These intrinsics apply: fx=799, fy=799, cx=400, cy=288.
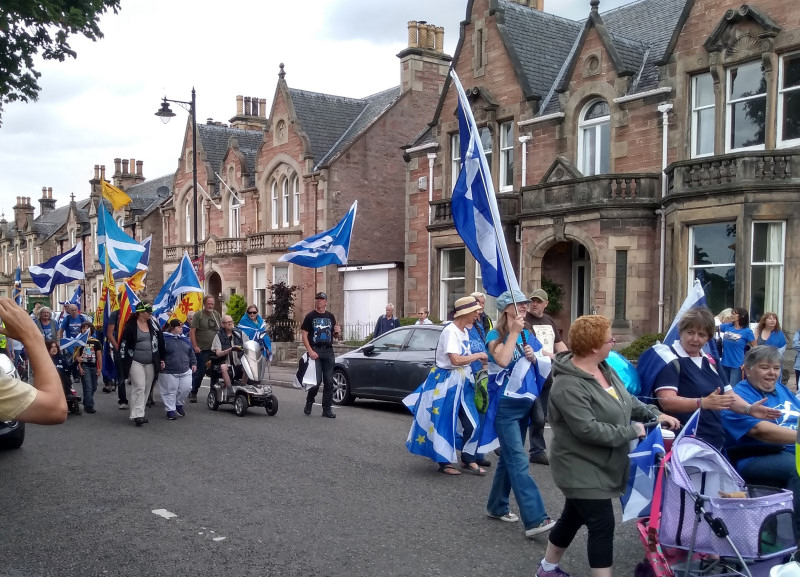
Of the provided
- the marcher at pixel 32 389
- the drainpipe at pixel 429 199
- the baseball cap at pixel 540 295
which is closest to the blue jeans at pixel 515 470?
the baseball cap at pixel 540 295

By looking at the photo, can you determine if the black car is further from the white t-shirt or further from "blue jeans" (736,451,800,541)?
"blue jeans" (736,451,800,541)

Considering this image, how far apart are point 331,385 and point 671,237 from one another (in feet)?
33.5

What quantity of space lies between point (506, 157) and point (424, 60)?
32.9 ft

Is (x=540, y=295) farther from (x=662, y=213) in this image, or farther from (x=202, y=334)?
(x=662, y=213)

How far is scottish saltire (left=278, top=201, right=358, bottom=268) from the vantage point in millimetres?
15641

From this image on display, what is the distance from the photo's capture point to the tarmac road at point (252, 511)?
5527mm

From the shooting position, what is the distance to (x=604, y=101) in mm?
21500

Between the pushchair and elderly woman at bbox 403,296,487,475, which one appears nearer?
the pushchair

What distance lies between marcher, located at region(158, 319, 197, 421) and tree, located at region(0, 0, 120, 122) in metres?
4.60

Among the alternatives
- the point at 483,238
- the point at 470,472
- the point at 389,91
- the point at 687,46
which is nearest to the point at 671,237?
the point at 687,46

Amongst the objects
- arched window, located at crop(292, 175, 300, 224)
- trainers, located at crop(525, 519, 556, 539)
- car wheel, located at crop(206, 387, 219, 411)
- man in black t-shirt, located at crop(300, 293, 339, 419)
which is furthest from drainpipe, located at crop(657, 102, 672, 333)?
arched window, located at crop(292, 175, 300, 224)

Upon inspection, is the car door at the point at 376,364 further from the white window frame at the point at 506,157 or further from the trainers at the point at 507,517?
the white window frame at the point at 506,157

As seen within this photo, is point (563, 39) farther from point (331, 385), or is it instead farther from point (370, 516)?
point (370, 516)

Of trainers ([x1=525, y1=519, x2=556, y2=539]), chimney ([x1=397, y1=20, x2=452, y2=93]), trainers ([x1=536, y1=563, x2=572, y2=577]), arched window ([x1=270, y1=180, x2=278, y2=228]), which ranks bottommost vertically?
trainers ([x1=525, y1=519, x2=556, y2=539])
